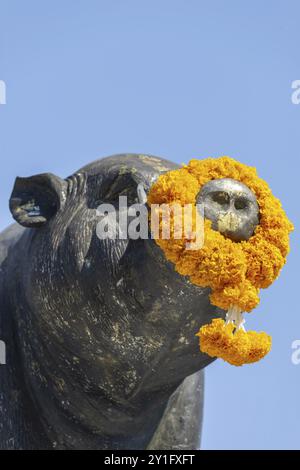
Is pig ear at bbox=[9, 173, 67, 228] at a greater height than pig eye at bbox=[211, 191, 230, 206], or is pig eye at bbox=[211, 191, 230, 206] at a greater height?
pig eye at bbox=[211, 191, 230, 206]

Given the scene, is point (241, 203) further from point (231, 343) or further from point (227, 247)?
point (231, 343)

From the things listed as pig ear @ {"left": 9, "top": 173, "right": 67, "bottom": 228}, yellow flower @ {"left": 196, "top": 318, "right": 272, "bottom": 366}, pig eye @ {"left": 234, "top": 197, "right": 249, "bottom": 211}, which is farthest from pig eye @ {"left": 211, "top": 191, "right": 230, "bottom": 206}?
pig ear @ {"left": 9, "top": 173, "right": 67, "bottom": 228}

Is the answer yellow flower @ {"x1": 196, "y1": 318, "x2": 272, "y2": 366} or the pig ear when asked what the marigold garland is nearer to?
yellow flower @ {"x1": 196, "y1": 318, "x2": 272, "y2": 366}

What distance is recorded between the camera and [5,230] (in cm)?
909

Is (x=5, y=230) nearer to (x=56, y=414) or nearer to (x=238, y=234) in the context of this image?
(x=56, y=414)

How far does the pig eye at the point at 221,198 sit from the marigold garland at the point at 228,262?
93 mm

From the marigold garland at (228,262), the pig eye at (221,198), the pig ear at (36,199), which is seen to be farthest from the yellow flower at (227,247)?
the pig ear at (36,199)

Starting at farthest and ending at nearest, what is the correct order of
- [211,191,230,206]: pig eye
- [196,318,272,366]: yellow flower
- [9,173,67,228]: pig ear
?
[9,173,67,228]: pig ear, [211,191,230,206]: pig eye, [196,318,272,366]: yellow flower

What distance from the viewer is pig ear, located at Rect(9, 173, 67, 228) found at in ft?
25.7

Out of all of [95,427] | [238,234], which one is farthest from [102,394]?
[238,234]

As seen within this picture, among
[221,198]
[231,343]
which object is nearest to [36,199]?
[221,198]

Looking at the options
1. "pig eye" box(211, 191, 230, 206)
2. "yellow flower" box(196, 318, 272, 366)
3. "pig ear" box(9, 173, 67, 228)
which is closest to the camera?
"yellow flower" box(196, 318, 272, 366)

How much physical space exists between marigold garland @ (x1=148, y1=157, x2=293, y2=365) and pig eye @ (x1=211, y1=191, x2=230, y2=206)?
3.6 inches
